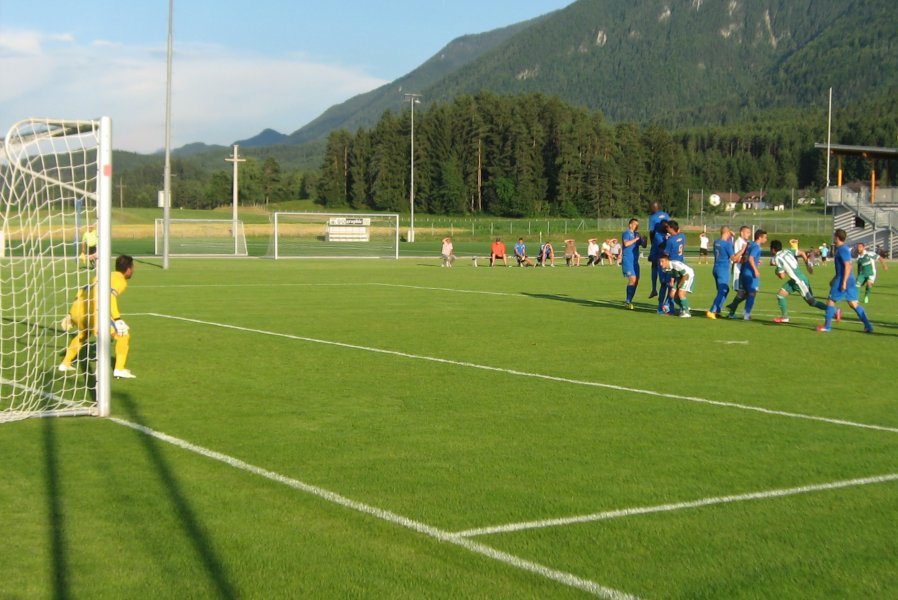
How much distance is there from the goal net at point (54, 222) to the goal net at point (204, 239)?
146 feet

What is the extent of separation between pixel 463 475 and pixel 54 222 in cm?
696

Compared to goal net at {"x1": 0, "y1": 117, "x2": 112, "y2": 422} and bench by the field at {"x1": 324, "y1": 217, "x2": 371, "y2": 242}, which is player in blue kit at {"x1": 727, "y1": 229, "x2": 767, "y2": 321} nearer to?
goal net at {"x1": 0, "y1": 117, "x2": 112, "y2": 422}

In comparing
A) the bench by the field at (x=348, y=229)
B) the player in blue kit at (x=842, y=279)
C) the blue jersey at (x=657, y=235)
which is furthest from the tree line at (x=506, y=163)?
the player in blue kit at (x=842, y=279)

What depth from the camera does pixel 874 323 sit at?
19.4 metres

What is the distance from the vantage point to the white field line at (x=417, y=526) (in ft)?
16.7

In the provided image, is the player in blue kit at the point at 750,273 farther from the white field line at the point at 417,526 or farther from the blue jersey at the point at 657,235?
the white field line at the point at 417,526

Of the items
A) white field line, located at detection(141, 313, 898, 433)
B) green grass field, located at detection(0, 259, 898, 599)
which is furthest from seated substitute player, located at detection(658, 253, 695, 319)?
white field line, located at detection(141, 313, 898, 433)

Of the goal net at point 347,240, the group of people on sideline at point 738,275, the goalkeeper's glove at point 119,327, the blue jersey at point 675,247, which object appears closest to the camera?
the goalkeeper's glove at point 119,327

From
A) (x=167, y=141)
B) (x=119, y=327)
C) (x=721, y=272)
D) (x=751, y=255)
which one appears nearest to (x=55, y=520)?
(x=119, y=327)

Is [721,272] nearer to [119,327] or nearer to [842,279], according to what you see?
[842,279]

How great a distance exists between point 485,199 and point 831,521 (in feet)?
428

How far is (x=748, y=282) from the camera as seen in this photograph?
63.6 feet

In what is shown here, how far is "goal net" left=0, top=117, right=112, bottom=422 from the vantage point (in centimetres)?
923

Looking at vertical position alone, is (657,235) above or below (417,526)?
above
